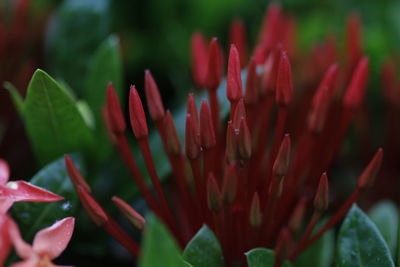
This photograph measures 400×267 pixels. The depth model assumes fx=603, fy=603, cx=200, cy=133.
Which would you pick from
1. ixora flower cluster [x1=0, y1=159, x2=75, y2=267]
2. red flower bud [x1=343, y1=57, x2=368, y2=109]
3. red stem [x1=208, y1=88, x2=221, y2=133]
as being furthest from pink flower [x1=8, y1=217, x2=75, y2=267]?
red flower bud [x1=343, y1=57, x2=368, y2=109]

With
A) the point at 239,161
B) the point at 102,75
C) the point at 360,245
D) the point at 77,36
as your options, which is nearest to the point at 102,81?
the point at 102,75

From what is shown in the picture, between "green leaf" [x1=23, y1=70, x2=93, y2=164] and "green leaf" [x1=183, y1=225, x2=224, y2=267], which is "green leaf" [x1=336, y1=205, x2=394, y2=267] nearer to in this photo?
"green leaf" [x1=183, y1=225, x2=224, y2=267]

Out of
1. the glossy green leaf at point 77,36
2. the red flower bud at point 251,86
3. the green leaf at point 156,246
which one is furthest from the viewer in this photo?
the glossy green leaf at point 77,36

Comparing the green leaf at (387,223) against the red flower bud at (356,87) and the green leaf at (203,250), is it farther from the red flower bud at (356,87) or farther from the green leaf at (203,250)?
the green leaf at (203,250)

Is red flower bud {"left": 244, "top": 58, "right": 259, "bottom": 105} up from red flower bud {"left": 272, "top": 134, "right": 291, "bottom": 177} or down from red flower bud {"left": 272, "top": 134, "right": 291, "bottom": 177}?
up

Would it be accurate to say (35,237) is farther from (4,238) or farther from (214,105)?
(214,105)

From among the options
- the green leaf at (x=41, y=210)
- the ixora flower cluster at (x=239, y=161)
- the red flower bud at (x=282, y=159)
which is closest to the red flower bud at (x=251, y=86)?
the ixora flower cluster at (x=239, y=161)
